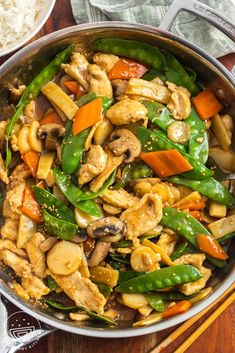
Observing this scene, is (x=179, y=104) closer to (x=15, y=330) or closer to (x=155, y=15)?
(x=155, y=15)

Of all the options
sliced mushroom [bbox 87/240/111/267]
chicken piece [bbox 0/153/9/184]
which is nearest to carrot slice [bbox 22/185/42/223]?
chicken piece [bbox 0/153/9/184]

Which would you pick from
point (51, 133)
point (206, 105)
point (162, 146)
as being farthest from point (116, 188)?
point (206, 105)

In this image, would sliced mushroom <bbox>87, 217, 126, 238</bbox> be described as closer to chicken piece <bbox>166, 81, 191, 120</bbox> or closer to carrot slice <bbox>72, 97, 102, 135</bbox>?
carrot slice <bbox>72, 97, 102, 135</bbox>

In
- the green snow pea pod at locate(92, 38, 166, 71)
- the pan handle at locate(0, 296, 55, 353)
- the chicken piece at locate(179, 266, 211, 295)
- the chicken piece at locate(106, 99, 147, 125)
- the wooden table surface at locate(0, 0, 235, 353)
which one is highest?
the green snow pea pod at locate(92, 38, 166, 71)

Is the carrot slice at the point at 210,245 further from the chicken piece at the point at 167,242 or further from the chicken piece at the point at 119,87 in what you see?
the chicken piece at the point at 119,87

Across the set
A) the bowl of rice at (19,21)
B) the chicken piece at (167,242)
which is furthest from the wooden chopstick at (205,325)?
the bowl of rice at (19,21)

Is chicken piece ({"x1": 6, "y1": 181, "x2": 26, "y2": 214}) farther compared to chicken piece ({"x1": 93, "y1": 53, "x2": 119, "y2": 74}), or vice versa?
chicken piece ({"x1": 93, "y1": 53, "x2": 119, "y2": 74})
